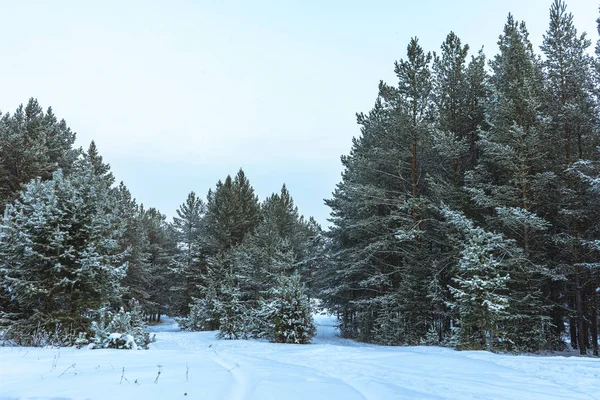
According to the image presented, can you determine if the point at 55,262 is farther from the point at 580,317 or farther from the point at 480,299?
the point at 580,317

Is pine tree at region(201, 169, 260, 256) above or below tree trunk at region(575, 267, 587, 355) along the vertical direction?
above

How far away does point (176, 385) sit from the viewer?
4.06 metres

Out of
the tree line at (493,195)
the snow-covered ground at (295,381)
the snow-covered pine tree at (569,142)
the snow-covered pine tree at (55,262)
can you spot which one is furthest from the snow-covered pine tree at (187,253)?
→ the snow-covered pine tree at (569,142)

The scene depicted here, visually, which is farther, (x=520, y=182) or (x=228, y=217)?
(x=228, y=217)

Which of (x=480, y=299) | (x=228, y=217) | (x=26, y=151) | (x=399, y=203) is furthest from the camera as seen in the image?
(x=228, y=217)

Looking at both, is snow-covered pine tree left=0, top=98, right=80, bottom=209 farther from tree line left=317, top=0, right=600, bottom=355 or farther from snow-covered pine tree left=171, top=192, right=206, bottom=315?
tree line left=317, top=0, right=600, bottom=355

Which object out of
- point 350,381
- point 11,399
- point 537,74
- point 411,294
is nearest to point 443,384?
point 350,381

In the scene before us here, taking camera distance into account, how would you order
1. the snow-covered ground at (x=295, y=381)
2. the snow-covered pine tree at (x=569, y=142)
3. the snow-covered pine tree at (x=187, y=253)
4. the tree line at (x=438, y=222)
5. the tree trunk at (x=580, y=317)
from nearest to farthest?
the snow-covered ground at (x=295, y=381)
the tree line at (x=438, y=222)
the tree trunk at (x=580, y=317)
the snow-covered pine tree at (x=569, y=142)
the snow-covered pine tree at (x=187, y=253)

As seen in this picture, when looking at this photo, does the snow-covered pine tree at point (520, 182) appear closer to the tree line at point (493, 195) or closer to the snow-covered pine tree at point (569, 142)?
the tree line at point (493, 195)

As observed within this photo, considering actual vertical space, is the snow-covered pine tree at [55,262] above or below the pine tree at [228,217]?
below

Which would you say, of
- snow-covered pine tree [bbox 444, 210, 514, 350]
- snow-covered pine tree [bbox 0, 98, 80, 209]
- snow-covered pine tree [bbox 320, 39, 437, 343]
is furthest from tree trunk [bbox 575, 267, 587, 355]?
snow-covered pine tree [bbox 0, 98, 80, 209]

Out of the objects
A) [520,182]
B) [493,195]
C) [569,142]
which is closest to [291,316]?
[493,195]

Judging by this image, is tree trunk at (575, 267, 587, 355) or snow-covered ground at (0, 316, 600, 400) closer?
snow-covered ground at (0, 316, 600, 400)

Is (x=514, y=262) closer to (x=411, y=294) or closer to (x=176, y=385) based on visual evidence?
(x=411, y=294)
